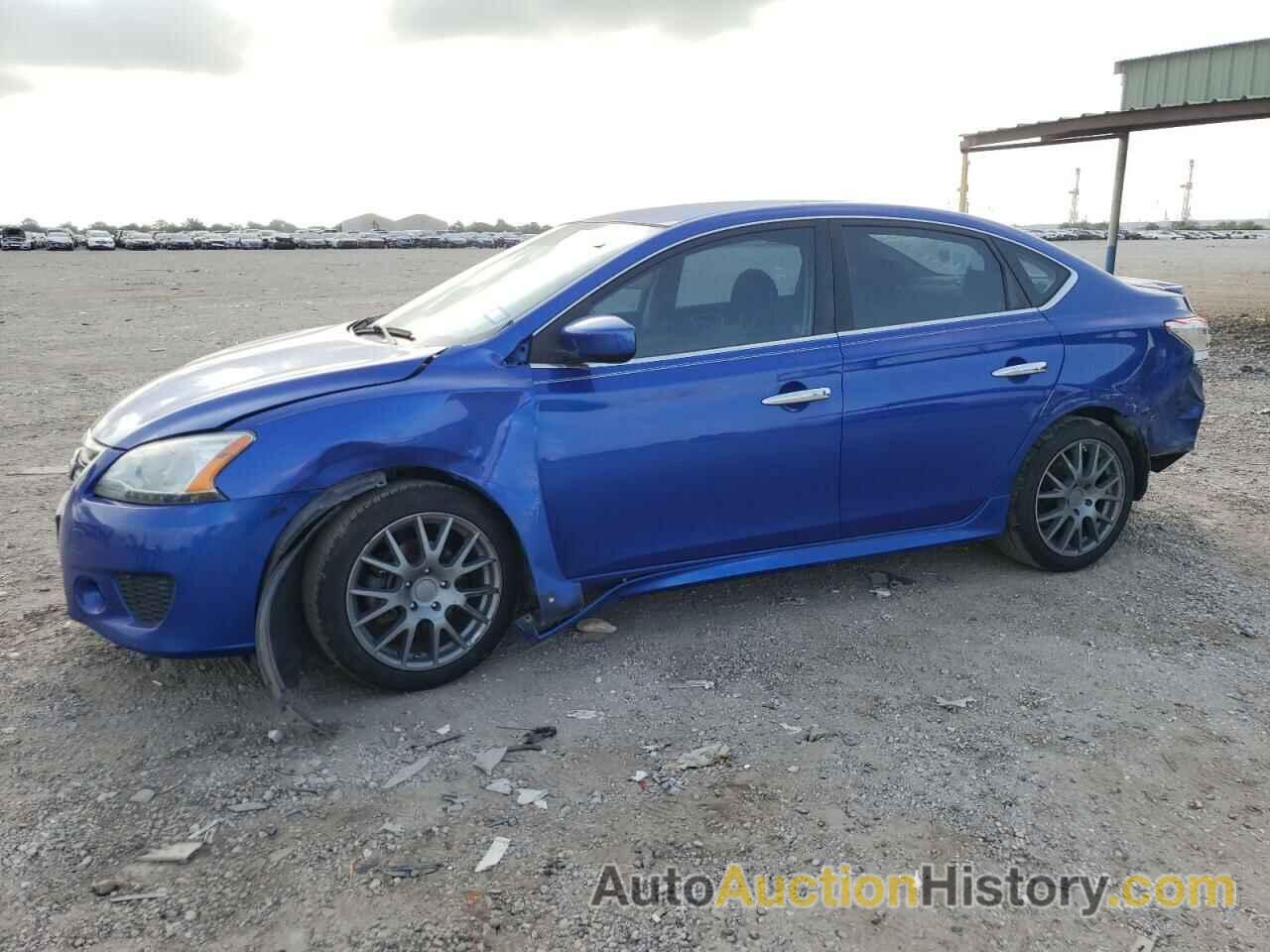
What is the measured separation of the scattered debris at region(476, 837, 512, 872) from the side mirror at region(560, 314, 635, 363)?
1667 mm

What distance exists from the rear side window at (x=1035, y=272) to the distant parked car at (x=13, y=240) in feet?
195

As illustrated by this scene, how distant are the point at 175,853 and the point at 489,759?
3.12 feet

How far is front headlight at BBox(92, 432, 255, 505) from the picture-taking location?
3.42 meters

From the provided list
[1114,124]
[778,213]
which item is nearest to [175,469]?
[778,213]

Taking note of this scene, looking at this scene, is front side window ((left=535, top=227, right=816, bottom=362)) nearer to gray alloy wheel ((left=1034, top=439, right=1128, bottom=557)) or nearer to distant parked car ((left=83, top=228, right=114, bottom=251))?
gray alloy wheel ((left=1034, top=439, right=1128, bottom=557))

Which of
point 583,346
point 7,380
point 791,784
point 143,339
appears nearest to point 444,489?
point 583,346

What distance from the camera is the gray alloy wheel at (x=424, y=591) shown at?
362cm

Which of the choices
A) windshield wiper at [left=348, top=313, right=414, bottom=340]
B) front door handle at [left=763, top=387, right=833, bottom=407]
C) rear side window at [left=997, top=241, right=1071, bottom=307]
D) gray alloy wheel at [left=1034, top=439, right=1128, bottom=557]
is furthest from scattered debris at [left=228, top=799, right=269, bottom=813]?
rear side window at [left=997, top=241, right=1071, bottom=307]

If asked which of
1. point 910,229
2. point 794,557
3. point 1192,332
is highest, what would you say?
point 910,229

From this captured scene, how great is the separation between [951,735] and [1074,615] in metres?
1.33

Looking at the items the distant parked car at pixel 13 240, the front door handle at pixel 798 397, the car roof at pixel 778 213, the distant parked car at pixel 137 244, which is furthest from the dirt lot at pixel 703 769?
the distant parked car at pixel 137 244

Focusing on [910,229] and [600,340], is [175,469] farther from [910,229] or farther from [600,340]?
[910,229]

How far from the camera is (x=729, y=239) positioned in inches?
167

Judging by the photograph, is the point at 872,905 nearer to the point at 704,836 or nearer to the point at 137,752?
the point at 704,836
